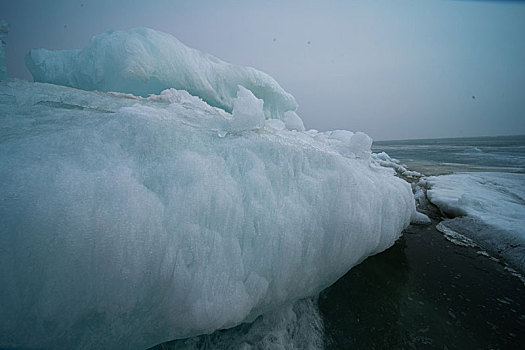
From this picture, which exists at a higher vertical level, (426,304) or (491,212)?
(491,212)

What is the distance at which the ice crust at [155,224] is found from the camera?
1024mm

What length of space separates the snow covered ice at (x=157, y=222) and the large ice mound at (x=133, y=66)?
4.22m

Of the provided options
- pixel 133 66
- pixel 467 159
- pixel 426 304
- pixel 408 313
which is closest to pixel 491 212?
pixel 426 304

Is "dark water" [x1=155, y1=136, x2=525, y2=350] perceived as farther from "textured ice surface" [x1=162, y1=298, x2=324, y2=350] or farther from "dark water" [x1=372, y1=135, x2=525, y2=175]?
"dark water" [x1=372, y1=135, x2=525, y2=175]

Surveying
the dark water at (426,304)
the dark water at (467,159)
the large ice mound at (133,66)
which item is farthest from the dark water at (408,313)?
the dark water at (467,159)

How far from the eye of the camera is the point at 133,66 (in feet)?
18.4

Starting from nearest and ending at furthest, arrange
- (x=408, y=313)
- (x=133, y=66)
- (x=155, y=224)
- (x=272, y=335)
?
(x=155, y=224)
(x=272, y=335)
(x=408, y=313)
(x=133, y=66)

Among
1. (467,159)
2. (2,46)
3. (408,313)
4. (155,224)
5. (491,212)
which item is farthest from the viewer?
(467,159)

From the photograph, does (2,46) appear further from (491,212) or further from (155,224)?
(491,212)

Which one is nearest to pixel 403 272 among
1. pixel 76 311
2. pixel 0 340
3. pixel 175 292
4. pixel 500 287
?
pixel 500 287

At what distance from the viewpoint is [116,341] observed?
115cm

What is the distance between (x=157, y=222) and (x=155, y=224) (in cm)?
2

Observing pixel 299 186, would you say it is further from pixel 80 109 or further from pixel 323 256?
pixel 80 109

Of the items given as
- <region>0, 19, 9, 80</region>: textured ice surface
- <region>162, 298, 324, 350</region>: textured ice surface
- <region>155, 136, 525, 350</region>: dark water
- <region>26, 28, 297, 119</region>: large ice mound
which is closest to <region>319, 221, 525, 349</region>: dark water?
<region>155, 136, 525, 350</region>: dark water
